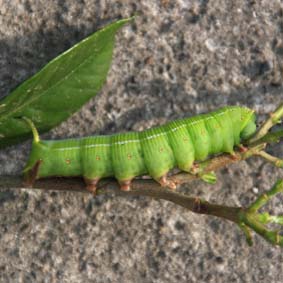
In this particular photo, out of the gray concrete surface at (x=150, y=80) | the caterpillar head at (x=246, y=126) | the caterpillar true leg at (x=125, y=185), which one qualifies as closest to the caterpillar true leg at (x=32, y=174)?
the caterpillar true leg at (x=125, y=185)

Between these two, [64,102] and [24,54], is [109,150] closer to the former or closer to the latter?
[64,102]

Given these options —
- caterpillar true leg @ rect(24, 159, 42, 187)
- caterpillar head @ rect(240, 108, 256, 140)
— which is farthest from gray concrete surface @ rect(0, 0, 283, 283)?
caterpillar true leg @ rect(24, 159, 42, 187)

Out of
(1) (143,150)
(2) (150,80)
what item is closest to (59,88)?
(1) (143,150)

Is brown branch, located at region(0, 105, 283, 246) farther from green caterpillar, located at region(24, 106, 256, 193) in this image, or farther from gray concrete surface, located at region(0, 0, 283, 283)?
gray concrete surface, located at region(0, 0, 283, 283)

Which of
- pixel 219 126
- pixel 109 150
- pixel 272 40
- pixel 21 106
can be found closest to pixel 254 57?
pixel 272 40

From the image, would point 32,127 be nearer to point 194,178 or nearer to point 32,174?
point 32,174

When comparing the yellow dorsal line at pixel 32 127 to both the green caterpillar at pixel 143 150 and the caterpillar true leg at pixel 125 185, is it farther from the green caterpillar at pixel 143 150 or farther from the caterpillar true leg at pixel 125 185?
the caterpillar true leg at pixel 125 185
